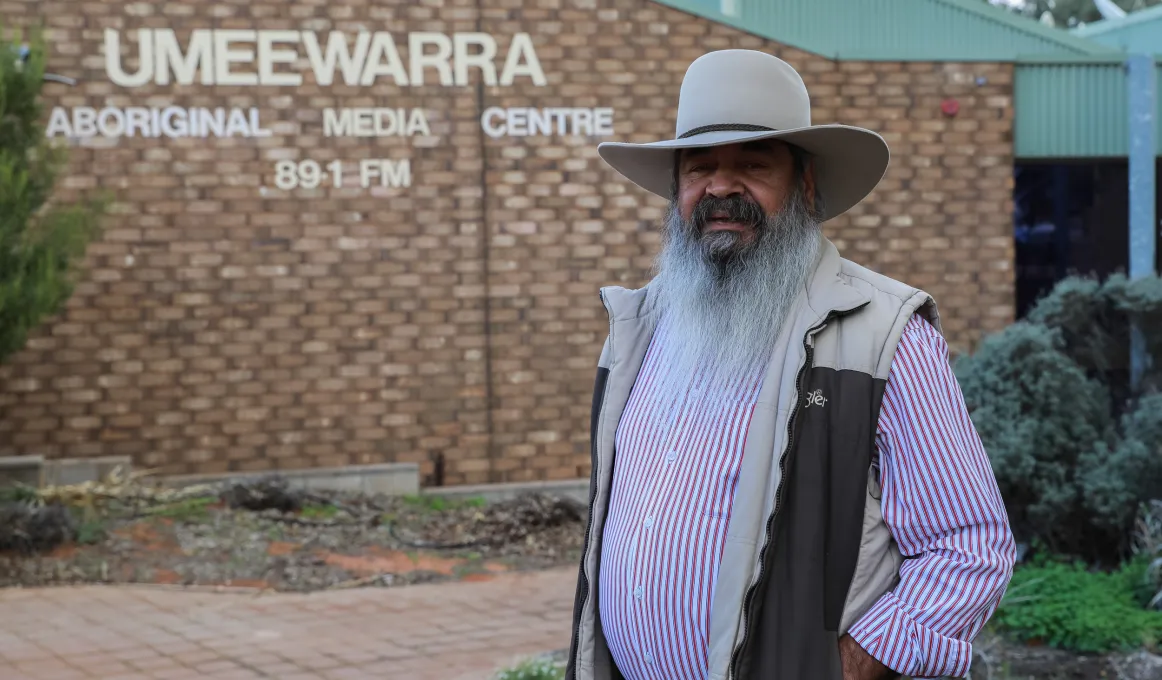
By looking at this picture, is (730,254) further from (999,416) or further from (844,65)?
(844,65)

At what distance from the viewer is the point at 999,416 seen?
19.4ft

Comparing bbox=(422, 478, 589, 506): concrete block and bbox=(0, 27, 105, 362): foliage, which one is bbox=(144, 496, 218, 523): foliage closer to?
bbox=(0, 27, 105, 362): foliage

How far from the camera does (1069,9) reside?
3275cm

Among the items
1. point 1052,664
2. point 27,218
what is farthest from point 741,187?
point 27,218

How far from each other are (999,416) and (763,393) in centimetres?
391

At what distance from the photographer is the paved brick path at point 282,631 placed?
5.55 meters

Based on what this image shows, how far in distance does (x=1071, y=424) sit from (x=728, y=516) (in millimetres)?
4023

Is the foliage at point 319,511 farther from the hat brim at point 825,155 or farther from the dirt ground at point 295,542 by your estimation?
the hat brim at point 825,155

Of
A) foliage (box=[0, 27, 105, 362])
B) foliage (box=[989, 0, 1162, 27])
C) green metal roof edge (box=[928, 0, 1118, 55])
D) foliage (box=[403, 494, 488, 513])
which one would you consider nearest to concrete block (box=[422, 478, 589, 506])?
foliage (box=[403, 494, 488, 513])

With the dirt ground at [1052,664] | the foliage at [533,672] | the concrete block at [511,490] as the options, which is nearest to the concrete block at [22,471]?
the concrete block at [511,490]

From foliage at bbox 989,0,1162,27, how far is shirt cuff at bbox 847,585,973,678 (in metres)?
32.2

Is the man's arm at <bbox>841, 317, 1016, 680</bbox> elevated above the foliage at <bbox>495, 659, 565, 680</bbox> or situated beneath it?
elevated above

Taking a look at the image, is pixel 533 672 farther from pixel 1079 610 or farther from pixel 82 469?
pixel 82 469

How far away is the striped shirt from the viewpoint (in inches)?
86.7
